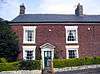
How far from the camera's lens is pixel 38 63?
1443 inches

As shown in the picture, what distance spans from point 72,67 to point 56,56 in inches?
164

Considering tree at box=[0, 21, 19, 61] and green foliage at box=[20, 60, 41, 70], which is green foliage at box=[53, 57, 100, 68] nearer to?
green foliage at box=[20, 60, 41, 70]

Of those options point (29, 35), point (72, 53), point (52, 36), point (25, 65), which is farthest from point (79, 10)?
point (25, 65)

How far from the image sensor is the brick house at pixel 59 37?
42.9 metres

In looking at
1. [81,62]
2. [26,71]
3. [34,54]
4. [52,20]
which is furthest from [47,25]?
[26,71]

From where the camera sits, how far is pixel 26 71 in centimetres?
3466

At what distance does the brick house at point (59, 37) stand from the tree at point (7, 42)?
2.02 m

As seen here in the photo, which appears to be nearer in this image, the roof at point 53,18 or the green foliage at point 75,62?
the green foliage at point 75,62

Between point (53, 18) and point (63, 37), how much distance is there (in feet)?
13.6

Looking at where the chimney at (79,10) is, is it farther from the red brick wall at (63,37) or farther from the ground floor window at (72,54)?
the ground floor window at (72,54)

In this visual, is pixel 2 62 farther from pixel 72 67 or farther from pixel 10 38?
pixel 72 67

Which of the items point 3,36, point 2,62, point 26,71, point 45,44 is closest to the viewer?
point 26,71

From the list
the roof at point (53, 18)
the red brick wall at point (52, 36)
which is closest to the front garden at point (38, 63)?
the red brick wall at point (52, 36)

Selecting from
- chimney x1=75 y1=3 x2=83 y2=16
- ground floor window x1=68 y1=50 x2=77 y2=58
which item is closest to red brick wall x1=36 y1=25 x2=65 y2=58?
ground floor window x1=68 y1=50 x2=77 y2=58
